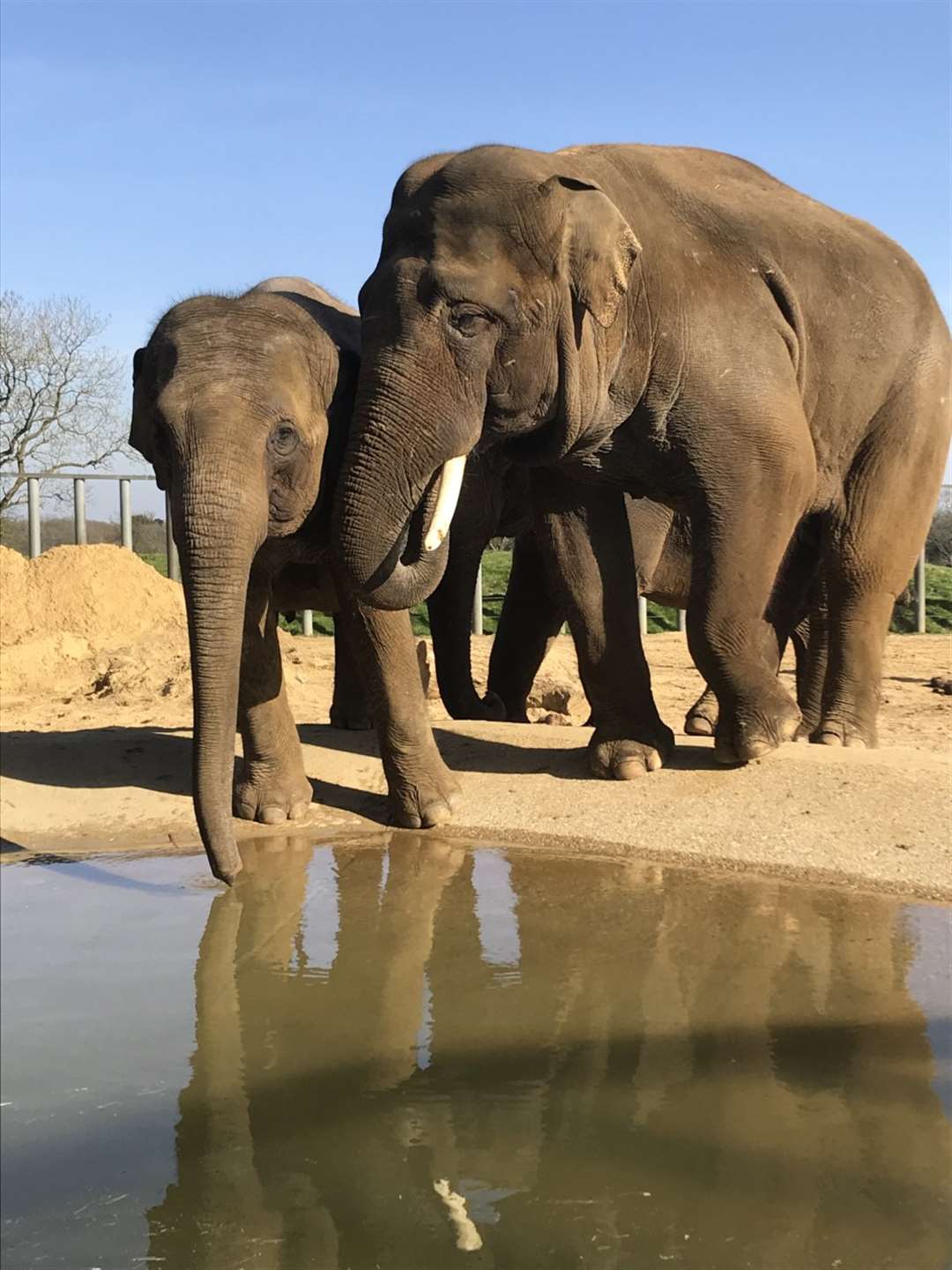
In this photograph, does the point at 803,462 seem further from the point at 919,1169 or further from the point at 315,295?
the point at 919,1169

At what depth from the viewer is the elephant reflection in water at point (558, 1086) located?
3.09 metres

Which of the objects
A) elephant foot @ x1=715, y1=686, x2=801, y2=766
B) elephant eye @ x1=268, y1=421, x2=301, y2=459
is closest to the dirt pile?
elephant foot @ x1=715, y1=686, x2=801, y2=766

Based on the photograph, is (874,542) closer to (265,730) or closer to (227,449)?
(265,730)

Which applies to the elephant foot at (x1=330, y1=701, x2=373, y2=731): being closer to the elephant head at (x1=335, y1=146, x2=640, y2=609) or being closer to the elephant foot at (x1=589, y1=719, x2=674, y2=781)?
the elephant foot at (x1=589, y1=719, x2=674, y2=781)

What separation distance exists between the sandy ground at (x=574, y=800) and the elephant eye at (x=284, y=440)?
193cm

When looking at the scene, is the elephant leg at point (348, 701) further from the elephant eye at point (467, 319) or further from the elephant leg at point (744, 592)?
the elephant eye at point (467, 319)

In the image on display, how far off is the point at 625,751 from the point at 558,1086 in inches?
133

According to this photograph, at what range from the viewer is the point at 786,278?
23.0 feet

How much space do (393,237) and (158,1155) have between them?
3.85 meters

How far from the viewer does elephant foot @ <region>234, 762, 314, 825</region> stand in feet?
23.2

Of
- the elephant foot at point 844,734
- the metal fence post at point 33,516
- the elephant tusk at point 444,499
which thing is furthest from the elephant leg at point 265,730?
the metal fence post at point 33,516

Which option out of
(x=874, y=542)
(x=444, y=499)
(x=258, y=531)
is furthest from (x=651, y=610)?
(x=258, y=531)

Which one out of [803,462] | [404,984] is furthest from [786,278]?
[404,984]

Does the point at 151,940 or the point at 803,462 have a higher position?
the point at 803,462
